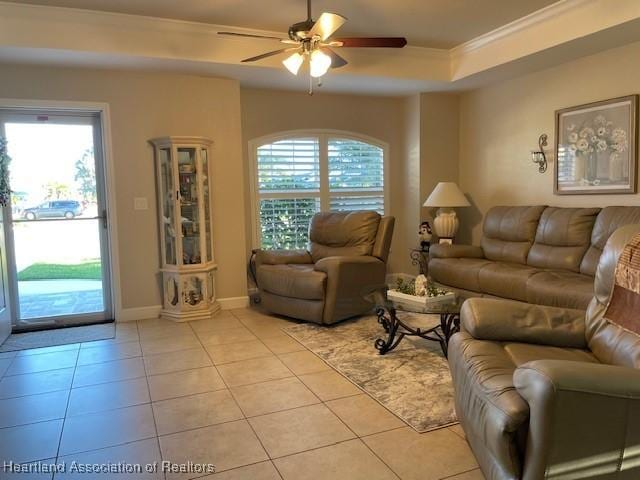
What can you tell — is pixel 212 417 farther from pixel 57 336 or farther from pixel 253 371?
pixel 57 336

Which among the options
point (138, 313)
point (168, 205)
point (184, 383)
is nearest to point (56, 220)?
point (168, 205)

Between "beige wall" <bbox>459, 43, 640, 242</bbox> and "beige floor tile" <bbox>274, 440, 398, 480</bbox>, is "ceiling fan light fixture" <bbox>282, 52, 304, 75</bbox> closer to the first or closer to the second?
"beige floor tile" <bbox>274, 440, 398, 480</bbox>

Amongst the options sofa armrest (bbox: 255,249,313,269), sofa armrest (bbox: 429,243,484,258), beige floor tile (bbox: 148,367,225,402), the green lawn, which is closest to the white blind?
sofa armrest (bbox: 255,249,313,269)

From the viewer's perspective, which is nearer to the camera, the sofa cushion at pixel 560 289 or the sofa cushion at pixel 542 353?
the sofa cushion at pixel 542 353

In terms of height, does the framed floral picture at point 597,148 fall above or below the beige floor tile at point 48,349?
above

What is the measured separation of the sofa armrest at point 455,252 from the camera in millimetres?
4902

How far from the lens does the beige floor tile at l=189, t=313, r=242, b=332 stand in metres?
4.31

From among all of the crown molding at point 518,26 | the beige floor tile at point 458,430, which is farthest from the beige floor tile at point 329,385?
the crown molding at point 518,26

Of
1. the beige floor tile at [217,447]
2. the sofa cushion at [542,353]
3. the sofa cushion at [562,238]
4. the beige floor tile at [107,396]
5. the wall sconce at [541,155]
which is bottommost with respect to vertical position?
the beige floor tile at [217,447]

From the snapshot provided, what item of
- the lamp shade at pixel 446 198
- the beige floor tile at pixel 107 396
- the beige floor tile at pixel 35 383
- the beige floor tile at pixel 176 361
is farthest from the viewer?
the lamp shade at pixel 446 198

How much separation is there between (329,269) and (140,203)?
1985 millimetres

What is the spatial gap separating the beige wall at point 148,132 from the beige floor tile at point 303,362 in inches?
67.8

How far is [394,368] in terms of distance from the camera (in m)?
3.25

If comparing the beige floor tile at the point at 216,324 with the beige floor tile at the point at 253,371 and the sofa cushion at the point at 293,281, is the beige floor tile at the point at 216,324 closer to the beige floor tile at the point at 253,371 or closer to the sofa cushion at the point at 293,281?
the sofa cushion at the point at 293,281
